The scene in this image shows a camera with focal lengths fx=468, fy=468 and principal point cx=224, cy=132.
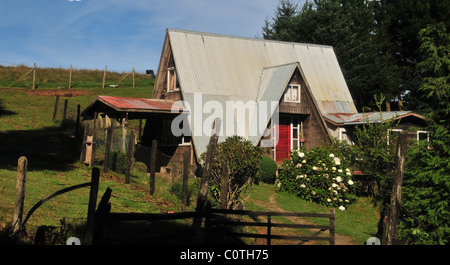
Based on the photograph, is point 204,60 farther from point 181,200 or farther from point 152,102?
point 181,200

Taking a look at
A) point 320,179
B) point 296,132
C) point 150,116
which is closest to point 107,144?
point 150,116

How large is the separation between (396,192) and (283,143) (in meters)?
15.1

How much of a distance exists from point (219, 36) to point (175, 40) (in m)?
3.66

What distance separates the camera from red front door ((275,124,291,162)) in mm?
27414

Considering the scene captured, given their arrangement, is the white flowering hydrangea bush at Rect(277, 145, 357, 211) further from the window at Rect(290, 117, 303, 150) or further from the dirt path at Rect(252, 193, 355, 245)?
the window at Rect(290, 117, 303, 150)

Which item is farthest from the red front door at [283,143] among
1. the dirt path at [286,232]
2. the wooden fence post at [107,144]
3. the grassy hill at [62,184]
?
the wooden fence post at [107,144]

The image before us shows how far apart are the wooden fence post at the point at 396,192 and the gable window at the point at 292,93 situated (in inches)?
569

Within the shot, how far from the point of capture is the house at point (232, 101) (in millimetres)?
25298

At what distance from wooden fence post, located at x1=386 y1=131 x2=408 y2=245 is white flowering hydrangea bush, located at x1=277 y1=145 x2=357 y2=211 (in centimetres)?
866

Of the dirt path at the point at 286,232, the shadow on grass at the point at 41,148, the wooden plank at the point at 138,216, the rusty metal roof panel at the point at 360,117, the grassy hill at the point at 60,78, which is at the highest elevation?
the grassy hill at the point at 60,78

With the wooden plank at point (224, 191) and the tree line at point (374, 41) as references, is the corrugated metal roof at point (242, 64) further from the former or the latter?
the wooden plank at point (224, 191)

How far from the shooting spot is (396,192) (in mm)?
12547
